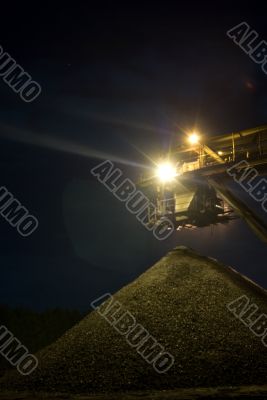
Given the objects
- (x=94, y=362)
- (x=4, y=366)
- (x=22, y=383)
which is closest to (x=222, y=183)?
(x=94, y=362)

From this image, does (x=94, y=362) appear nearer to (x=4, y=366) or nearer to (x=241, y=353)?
(x=241, y=353)

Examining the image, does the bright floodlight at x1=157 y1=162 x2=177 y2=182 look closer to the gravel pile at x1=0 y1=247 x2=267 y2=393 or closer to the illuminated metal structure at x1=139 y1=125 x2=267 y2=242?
the illuminated metal structure at x1=139 y1=125 x2=267 y2=242

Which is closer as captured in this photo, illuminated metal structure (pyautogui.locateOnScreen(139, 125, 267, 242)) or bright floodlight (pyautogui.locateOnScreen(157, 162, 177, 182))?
illuminated metal structure (pyautogui.locateOnScreen(139, 125, 267, 242))

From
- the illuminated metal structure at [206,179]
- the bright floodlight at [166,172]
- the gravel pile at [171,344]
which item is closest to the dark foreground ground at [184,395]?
the gravel pile at [171,344]

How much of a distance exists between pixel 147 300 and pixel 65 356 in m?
2.61

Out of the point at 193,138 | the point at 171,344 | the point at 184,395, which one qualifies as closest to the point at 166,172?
the point at 193,138

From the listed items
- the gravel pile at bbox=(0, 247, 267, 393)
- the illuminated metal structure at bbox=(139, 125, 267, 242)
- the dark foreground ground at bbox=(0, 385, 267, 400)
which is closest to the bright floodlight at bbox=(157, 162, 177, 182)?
the illuminated metal structure at bbox=(139, 125, 267, 242)

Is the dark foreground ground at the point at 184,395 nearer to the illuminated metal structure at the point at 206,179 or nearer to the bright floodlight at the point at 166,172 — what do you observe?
the illuminated metal structure at the point at 206,179

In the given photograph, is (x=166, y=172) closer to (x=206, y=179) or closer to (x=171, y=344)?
(x=206, y=179)

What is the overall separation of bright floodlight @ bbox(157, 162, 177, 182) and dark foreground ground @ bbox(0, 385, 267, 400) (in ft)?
25.0

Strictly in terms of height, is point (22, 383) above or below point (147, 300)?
below

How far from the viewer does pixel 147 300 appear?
11664 mm

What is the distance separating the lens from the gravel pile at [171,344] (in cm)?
880

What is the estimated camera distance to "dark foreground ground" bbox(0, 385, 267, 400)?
752 centimetres
